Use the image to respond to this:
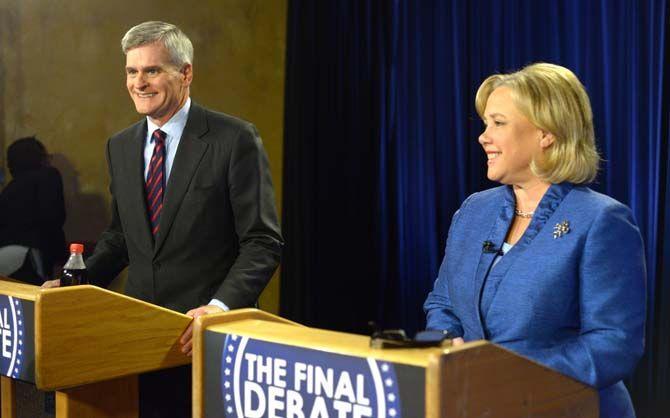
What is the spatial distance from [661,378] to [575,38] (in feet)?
5.26

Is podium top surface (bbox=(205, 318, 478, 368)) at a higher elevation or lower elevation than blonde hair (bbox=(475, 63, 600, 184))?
lower

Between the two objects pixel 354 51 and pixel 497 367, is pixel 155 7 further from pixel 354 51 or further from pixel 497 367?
pixel 497 367

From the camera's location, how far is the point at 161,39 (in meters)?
2.57

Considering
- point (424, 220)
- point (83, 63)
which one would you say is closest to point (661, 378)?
point (424, 220)

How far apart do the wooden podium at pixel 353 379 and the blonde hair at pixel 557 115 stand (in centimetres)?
56

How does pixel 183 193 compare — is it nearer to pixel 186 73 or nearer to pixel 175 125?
pixel 175 125

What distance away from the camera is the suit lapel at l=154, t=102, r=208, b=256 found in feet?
8.33

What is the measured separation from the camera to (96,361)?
A: 2.06 m

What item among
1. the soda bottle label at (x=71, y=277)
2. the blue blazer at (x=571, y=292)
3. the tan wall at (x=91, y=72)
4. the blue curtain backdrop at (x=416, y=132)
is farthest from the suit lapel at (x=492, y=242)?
the tan wall at (x=91, y=72)

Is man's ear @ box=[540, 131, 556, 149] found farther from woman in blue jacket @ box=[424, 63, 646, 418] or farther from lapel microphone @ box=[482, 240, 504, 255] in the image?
lapel microphone @ box=[482, 240, 504, 255]

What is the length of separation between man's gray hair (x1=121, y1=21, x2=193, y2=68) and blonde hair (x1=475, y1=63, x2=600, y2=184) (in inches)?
38.1

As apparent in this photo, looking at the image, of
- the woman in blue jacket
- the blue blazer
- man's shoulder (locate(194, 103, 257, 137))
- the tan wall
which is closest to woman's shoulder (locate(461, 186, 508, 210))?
the woman in blue jacket

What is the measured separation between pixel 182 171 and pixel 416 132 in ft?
9.40

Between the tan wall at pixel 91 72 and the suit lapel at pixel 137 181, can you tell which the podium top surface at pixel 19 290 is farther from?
the tan wall at pixel 91 72
